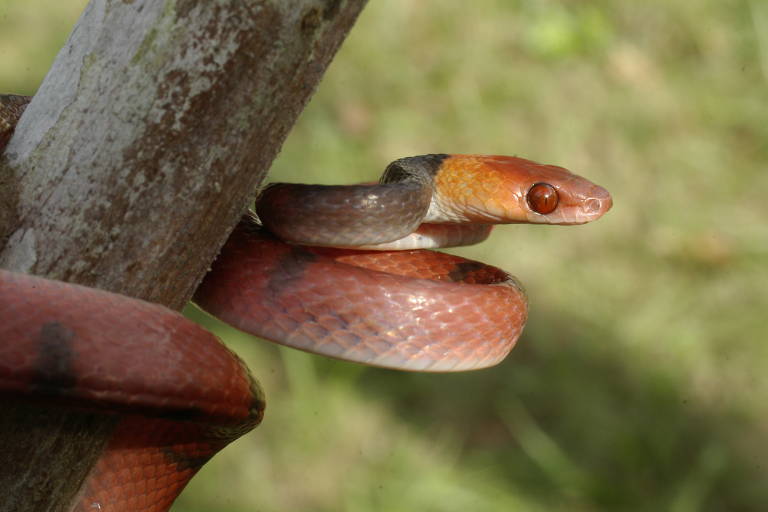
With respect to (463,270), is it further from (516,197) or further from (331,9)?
(331,9)

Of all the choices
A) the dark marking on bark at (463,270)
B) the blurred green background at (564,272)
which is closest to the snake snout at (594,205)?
the dark marking on bark at (463,270)

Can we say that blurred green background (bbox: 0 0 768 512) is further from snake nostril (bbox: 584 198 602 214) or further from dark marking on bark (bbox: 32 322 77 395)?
dark marking on bark (bbox: 32 322 77 395)

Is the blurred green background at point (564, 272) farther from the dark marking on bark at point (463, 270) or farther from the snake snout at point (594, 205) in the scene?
the snake snout at point (594, 205)

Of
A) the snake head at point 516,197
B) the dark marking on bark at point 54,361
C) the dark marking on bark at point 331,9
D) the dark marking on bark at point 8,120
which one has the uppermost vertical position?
the dark marking on bark at point 331,9

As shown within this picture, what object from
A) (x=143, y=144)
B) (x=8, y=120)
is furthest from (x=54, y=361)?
(x=8, y=120)

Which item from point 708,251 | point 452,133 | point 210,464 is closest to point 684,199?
point 708,251

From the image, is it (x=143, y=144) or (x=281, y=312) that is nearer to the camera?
(x=143, y=144)
